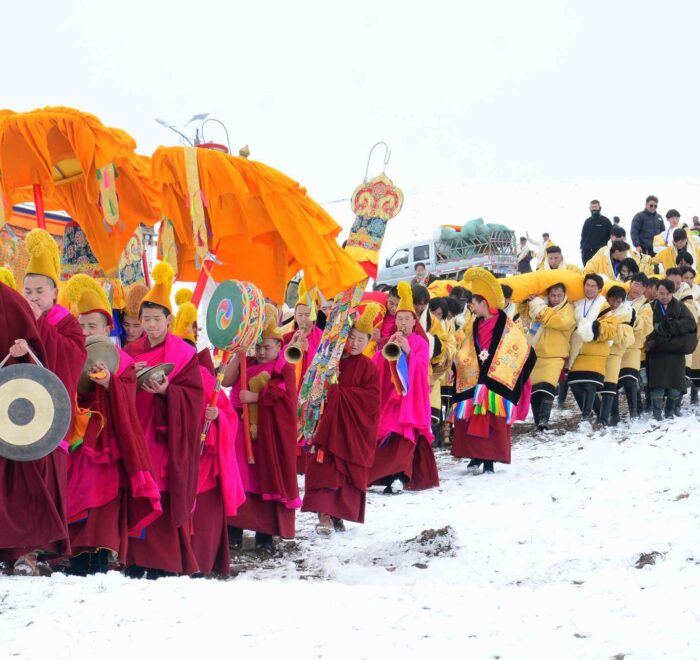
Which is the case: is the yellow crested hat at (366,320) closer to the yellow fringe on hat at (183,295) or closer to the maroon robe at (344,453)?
the maroon robe at (344,453)

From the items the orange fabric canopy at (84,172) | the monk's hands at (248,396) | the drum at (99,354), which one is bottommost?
the monk's hands at (248,396)

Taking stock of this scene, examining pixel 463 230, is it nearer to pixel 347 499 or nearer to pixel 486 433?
pixel 486 433

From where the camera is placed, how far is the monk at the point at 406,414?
9.38 meters

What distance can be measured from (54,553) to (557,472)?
5.33 meters

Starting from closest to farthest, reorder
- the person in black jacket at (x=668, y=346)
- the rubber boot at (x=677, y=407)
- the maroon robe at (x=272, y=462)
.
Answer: the maroon robe at (x=272, y=462) < the person in black jacket at (x=668, y=346) < the rubber boot at (x=677, y=407)

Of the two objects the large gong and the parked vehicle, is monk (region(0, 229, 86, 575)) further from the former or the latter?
the parked vehicle

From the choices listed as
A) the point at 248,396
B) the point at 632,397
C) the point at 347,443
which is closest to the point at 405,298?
the point at 347,443

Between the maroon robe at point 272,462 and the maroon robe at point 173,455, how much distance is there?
1.17 meters

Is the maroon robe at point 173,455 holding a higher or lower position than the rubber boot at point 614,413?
higher

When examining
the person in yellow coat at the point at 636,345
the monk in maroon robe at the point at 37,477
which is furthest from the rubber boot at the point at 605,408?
the monk in maroon robe at the point at 37,477

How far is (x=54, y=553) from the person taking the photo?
5.59 metres

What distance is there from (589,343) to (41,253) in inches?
287

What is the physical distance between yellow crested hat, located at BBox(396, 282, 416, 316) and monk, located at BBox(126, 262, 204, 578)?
3356mm

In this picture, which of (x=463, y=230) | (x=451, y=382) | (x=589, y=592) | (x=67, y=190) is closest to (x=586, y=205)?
(x=463, y=230)
